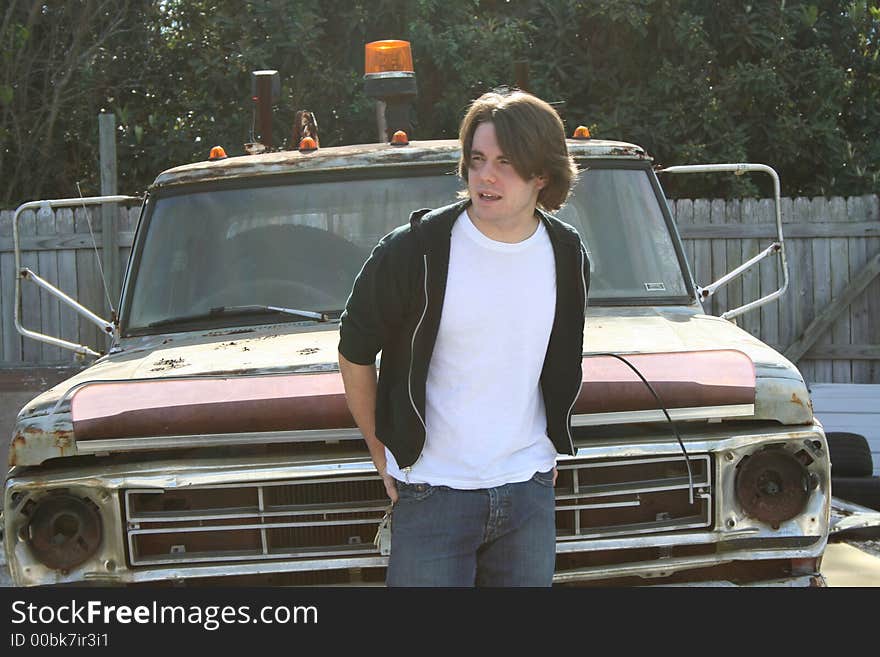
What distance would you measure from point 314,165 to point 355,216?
0.91ft

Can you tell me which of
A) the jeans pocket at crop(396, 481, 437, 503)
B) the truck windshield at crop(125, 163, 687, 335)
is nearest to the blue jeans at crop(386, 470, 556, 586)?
the jeans pocket at crop(396, 481, 437, 503)

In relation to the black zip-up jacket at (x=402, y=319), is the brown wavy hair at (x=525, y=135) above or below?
above

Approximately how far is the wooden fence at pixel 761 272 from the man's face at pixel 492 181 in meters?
8.26

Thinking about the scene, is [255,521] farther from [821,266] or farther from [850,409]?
[821,266]

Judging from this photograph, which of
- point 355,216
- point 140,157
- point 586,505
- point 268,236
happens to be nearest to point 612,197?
point 355,216

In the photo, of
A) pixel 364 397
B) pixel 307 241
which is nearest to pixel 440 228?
pixel 364 397

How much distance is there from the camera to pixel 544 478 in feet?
9.50

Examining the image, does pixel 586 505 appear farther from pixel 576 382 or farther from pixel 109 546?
pixel 109 546

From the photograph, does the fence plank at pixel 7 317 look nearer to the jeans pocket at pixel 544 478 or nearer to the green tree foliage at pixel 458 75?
the green tree foliage at pixel 458 75

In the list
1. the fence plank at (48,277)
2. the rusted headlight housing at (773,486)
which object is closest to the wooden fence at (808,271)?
the fence plank at (48,277)

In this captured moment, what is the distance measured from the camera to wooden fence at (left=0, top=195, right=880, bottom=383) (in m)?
10.9

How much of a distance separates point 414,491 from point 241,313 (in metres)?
1.71

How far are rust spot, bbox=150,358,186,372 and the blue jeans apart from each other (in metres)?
1.21

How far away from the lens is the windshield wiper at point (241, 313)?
4.27m
